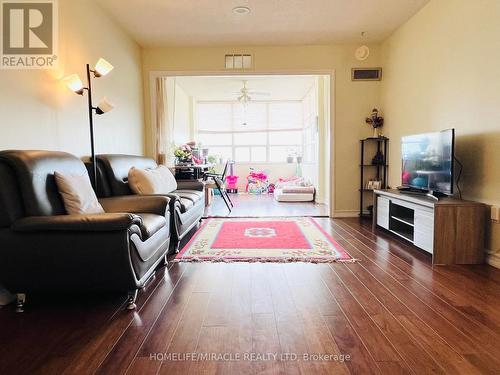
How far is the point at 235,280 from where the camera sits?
7.63ft

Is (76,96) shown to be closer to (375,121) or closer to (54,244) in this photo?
(54,244)

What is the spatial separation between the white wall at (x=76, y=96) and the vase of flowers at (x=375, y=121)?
3.45 m

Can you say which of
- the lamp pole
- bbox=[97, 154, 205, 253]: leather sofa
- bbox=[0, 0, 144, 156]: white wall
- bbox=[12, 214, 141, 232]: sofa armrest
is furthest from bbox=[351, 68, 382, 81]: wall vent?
bbox=[12, 214, 141, 232]: sofa armrest

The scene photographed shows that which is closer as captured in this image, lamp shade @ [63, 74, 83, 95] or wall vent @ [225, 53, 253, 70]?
lamp shade @ [63, 74, 83, 95]

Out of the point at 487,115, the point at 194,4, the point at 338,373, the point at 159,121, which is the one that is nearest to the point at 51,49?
the point at 194,4

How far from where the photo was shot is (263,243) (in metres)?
3.29

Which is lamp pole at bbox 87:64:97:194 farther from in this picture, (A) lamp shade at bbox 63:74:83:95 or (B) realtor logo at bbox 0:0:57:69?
(B) realtor logo at bbox 0:0:57:69

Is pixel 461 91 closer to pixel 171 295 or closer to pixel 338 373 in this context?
pixel 338 373

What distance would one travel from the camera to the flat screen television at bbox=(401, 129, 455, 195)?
274 cm

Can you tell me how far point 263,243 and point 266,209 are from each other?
2.38 meters

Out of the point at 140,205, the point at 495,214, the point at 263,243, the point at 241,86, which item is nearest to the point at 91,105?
the point at 140,205

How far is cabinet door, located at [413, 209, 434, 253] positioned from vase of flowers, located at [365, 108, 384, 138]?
2.09 meters

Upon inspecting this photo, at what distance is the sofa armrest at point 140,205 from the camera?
2.56m

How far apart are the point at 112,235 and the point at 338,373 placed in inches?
53.2
